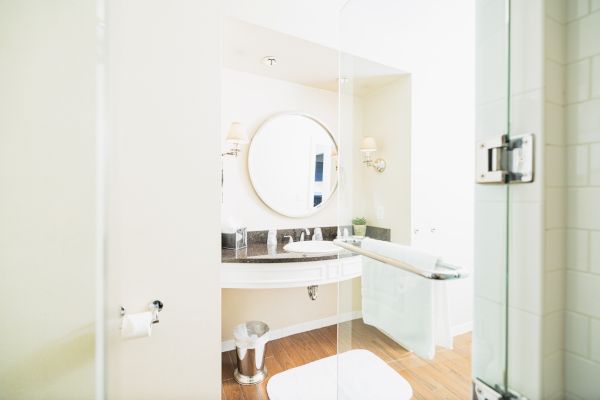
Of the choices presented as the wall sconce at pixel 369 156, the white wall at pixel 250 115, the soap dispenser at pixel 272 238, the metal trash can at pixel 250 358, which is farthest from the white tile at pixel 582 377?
the white wall at pixel 250 115

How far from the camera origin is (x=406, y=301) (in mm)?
881

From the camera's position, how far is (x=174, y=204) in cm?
111

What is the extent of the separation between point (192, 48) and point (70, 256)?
3.10 ft

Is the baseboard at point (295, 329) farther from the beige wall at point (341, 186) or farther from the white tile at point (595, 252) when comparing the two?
the white tile at point (595, 252)

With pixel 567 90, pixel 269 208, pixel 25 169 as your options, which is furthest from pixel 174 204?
pixel 567 90

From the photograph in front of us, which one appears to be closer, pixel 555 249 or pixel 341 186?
pixel 555 249

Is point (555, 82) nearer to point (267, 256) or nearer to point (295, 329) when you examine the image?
point (267, 256)

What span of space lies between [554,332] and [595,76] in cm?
50

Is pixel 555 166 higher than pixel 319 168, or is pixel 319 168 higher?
pixel 319 168

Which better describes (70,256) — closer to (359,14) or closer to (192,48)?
(192,48)

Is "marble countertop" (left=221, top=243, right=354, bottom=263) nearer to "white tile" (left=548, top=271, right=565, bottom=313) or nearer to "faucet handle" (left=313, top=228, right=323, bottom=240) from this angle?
"faucet handle" (left=313, top=228, right=323, bottom=240)

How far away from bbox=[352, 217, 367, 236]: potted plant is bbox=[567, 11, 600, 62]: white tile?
2.55ft

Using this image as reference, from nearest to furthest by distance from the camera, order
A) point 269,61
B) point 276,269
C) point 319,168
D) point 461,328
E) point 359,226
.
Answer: point 461,328 → point 359,226 → point 276,269 → point 269,61 → point 319,168

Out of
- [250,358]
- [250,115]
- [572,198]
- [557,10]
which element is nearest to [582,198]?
[572,198]
